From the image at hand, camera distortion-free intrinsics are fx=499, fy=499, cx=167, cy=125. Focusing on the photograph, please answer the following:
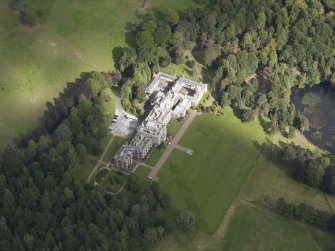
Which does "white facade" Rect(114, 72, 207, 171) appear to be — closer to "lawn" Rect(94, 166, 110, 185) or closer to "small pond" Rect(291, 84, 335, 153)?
"lawn" Rect(94, 166, 110, 185)

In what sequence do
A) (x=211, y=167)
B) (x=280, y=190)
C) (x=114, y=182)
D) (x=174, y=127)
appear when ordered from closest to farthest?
(x=280, y=190) → (x=114, y=182) → (x=211, y=167) → (x=174, y=127)

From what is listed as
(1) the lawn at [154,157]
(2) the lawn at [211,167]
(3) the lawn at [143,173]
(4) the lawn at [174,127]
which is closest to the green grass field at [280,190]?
(2) the lawn at [211,167]

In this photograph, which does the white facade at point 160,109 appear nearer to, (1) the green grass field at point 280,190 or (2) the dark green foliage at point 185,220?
(2) the dark green foliage at point 185,220

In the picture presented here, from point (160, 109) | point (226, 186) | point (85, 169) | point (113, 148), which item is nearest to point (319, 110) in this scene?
point (226, 186)

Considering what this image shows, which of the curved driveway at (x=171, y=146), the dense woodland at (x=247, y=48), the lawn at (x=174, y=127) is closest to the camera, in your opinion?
the curved driveway at (x=171, y=146)

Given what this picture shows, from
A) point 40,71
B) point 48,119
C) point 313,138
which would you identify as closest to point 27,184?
point 48,119

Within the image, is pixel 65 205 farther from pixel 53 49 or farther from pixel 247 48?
pixel 247 48
